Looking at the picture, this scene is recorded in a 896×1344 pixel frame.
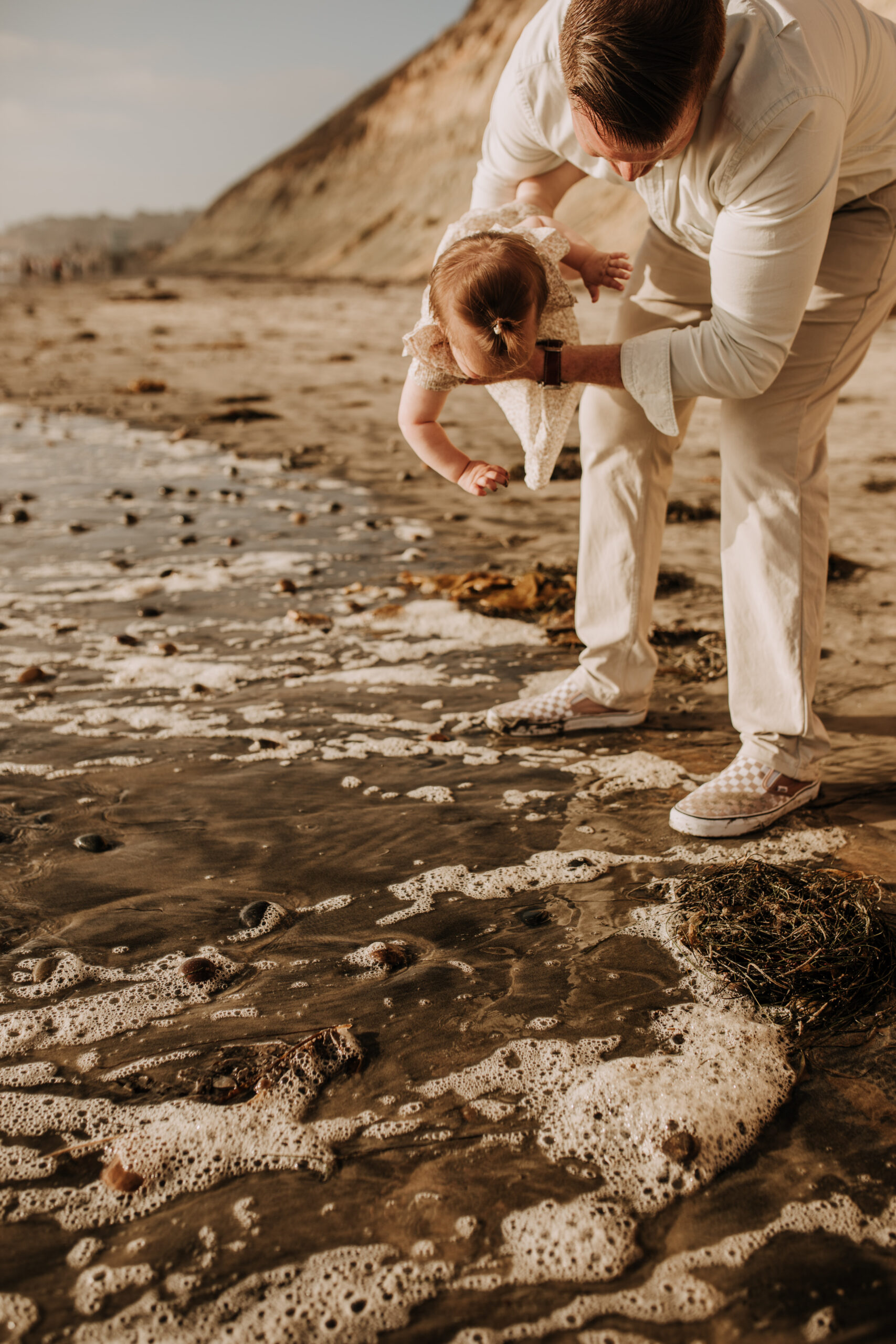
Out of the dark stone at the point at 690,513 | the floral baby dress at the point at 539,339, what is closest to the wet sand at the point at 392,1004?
the dark stone at the point at 690,513

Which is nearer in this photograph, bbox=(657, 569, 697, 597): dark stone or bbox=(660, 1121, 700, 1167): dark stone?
bbox=(660, 1121, 700, 1167): dark stone

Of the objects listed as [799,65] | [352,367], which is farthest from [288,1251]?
[352,367]

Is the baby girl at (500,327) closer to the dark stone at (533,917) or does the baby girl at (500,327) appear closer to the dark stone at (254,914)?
the dark stone at (533,917)

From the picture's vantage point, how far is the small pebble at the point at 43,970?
2.21 metres

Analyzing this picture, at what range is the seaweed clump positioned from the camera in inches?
81.1

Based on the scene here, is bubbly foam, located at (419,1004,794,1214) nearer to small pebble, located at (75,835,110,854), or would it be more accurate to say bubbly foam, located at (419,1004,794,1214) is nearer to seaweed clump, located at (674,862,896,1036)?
seaweed clump, located at (674,862,896,1036)

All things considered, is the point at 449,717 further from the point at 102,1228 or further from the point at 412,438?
the point at 102,1228

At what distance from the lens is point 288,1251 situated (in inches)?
61.8

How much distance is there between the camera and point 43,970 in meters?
2.24

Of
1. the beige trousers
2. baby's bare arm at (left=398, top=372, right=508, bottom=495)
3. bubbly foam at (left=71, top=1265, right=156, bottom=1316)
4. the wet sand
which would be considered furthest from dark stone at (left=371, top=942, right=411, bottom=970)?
baby's bare arm at (left=398, top=372, right=508, bottom=495)

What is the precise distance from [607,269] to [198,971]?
233 cm

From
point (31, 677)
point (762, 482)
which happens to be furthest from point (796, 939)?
point (31, 677)

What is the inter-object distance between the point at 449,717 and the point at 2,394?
9456mm

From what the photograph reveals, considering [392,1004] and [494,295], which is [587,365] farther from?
[392,1004]
